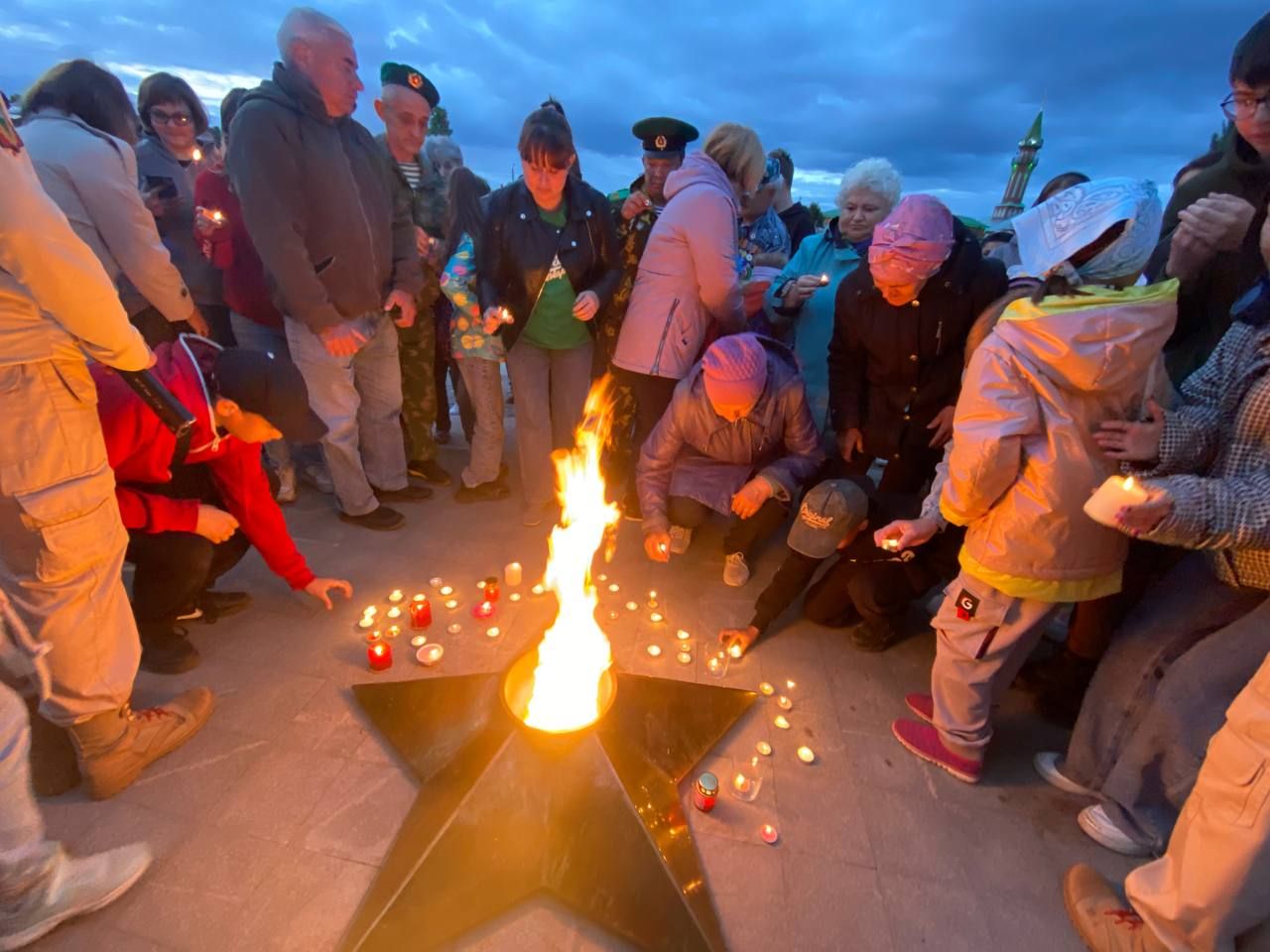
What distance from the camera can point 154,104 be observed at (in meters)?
4.27

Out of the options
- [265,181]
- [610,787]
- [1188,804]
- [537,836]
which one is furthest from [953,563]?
[265,181]

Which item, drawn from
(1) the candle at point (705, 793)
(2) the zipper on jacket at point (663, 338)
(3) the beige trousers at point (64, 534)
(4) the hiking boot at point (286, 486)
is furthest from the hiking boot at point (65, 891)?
(2) the zipper on jacket at point (663, 338)

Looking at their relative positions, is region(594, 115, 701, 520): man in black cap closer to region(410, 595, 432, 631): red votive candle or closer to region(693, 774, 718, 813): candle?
region(410, 595, 432, 631): red votive candle

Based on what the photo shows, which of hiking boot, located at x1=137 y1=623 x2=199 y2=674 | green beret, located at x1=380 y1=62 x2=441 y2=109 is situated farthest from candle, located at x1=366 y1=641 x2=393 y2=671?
green beret, located at x1=380 y1=62 x2=441 y2=109

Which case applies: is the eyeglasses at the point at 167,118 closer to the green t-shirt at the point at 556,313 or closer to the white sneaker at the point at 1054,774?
the green t-shirt at the point at 556,313

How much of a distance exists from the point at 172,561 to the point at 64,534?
3.54 ft

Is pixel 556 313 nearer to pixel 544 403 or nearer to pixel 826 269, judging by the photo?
pixel 544 403

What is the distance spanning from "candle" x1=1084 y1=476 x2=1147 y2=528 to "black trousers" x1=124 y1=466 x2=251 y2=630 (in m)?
4.01

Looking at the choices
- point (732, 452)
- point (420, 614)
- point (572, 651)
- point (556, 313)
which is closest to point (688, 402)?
point (732, 452)

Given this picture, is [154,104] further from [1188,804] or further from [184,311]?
[1188,804]

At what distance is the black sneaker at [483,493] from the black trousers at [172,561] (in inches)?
78.7

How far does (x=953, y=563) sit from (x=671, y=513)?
6.13 ft

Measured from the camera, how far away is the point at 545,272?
4418 mm

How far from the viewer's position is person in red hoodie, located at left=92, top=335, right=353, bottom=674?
2844 millimetres
